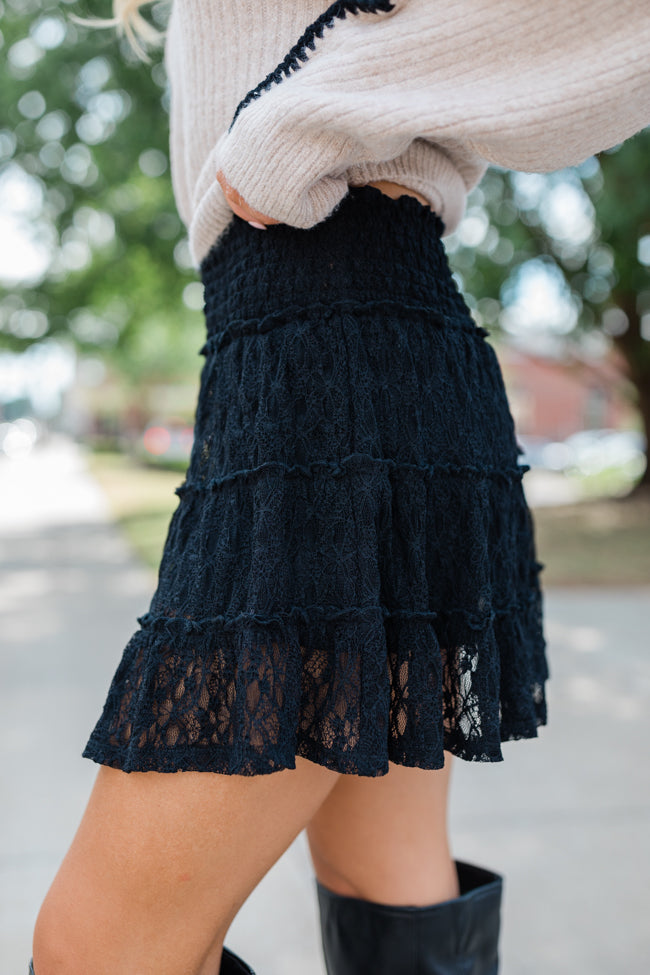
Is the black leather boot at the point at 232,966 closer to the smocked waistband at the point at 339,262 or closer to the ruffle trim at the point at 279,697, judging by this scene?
the ruffle trim at the point at 279,697

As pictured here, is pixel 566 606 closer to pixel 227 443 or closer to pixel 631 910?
pixel 631 910

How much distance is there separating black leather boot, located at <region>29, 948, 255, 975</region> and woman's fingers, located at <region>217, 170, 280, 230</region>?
0.79m

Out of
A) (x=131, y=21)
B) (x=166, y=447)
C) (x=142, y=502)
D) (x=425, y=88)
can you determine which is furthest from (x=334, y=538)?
(x=166, y=447)

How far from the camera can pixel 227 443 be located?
865mm

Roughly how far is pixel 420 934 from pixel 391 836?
0.40 ft

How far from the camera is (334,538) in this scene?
2.68ft

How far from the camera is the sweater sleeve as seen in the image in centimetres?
81

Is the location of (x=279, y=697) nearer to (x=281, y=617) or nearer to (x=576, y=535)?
(x=281, y=617)

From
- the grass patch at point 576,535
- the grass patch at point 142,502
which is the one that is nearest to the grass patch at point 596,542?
the grass patch at point 576,535

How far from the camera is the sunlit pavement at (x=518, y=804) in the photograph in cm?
176

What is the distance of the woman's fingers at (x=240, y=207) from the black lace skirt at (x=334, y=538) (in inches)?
1.1

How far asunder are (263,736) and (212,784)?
0.23 ft

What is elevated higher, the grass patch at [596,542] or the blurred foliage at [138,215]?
the blurred foliage at [138,215]

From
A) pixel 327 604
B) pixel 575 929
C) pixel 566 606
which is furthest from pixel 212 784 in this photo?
pixel 566 606
